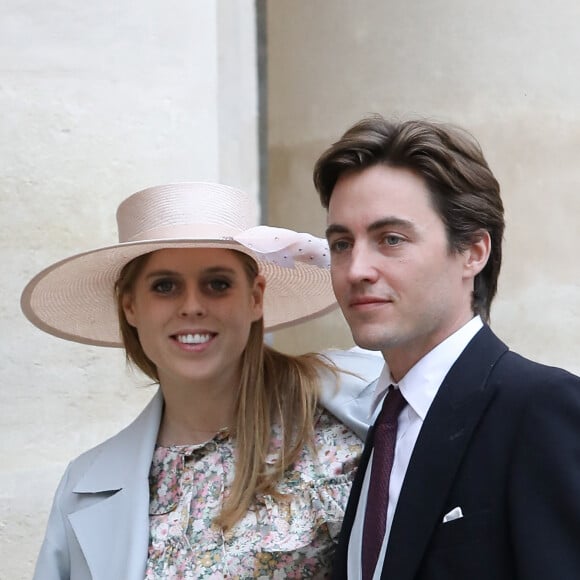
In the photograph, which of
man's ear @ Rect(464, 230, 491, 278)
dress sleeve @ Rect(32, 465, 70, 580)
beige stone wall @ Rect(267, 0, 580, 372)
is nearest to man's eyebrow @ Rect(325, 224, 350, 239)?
man's ear @ Rect(464, 230, 491, 278)

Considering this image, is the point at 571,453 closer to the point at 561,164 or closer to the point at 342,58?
the point at 561,164

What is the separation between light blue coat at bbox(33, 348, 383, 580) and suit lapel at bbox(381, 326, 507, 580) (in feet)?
2.33

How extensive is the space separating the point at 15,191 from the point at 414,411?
2.38 m

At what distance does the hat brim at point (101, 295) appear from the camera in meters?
3.25

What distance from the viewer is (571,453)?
1925 millimetres

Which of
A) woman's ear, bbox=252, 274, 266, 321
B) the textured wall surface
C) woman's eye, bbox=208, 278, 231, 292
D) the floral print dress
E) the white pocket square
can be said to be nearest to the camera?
the white pocket square

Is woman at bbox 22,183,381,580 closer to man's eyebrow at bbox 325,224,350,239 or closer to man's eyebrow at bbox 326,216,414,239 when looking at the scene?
man's eyebrow at bbox 325,224,350,239

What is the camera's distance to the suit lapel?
2113 mm

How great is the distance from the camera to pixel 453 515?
6.82 feet

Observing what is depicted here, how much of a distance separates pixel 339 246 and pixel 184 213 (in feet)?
2.74

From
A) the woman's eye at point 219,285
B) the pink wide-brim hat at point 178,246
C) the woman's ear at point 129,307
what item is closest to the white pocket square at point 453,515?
the pink wide-brim hat at point 178,246

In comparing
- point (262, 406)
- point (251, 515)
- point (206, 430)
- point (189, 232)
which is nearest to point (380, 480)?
point (251, 515)

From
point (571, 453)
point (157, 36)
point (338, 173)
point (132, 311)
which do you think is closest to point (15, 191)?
point (157, 36)

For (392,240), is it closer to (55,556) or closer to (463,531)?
(463,531)
